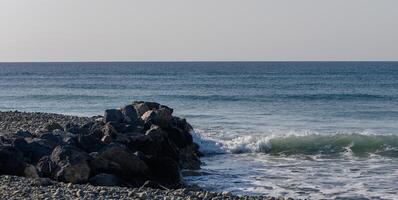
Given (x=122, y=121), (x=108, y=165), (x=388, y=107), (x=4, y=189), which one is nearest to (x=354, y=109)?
(x=388, y=107)

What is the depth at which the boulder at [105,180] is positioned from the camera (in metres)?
13.0

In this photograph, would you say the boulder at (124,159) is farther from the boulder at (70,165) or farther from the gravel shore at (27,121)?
the gravel shore at (27,121)

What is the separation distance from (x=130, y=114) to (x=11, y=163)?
8364 mm

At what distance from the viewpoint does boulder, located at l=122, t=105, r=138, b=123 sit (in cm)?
2053

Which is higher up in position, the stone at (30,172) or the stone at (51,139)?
the stone at (51,139)

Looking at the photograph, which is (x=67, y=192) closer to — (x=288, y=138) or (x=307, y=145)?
(x=307, y=145)

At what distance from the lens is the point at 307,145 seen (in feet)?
77.5

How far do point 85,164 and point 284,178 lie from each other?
5861 mm

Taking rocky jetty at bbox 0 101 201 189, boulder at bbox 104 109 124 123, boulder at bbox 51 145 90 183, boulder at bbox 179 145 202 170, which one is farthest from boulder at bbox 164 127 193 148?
boulder at bbox 51 145 90 183

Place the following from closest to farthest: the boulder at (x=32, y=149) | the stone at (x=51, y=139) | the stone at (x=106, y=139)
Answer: the boulder at (x=32, y=149) → the stone at (x=51, y=139) → the stone at (x=106, y=139)

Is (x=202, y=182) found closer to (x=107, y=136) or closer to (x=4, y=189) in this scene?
(x=107, y=136)

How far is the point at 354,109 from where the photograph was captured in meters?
38.4

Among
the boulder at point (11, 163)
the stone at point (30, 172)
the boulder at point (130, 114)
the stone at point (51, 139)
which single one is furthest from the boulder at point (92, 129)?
the stone at point (30, 172)

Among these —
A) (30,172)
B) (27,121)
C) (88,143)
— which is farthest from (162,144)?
(27,121)
